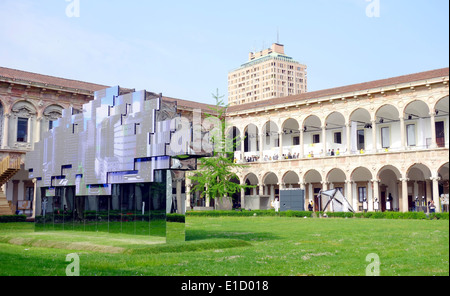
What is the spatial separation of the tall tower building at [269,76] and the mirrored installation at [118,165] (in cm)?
10089

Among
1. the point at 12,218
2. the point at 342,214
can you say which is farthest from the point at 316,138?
the point at 12,218

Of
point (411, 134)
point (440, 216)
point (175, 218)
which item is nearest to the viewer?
point (175, 218)

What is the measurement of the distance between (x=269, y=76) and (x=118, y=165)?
112062mm

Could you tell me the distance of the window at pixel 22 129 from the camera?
37.6 m

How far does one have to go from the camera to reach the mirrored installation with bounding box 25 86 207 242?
1482 centimetres

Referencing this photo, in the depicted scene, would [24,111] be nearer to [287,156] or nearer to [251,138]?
[251,138]

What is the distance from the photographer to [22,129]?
37.8 metres

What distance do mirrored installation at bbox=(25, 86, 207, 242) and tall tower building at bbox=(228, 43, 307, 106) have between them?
101m

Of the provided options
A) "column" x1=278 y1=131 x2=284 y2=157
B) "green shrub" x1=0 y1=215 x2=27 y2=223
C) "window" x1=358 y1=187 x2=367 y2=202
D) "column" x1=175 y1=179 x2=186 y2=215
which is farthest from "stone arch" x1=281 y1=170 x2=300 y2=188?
"column" x1=175 y1=179 x2=186 y2=215

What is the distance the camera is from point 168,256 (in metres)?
11.9

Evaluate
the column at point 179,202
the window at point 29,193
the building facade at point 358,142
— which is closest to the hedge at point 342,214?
the building facade at point 358,142

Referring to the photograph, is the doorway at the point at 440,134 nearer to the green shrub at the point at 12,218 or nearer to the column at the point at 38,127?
the green shrub at the point at 12,218
